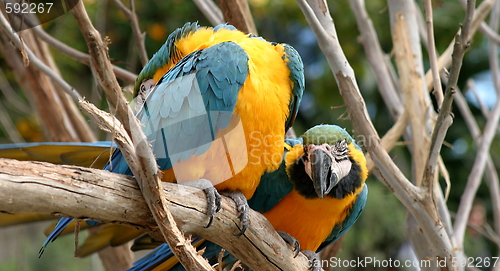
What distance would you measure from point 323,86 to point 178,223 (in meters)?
2.25

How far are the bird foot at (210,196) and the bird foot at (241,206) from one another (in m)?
0.09

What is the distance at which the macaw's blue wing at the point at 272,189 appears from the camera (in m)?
1.92

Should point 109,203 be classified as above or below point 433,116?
above

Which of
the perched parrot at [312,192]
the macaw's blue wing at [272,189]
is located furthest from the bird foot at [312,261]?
the macaw's blue wing at [272,189]

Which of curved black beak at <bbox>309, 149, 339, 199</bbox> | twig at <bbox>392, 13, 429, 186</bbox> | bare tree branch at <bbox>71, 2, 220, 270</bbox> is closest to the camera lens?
bare tree branch at <bbox>71, 2, 220, 270</bbox>

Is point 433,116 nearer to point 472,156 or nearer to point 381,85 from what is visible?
point 381,85

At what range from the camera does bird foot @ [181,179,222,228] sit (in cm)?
145

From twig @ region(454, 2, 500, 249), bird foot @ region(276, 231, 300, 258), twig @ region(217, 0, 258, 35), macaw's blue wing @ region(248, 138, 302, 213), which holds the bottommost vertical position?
twig @ region(454, 2, 500, 249)

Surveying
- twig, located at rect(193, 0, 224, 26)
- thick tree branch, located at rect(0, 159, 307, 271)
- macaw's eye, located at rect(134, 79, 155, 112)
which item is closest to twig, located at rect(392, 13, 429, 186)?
thick tree branch, located at rect(0, 159, 307, 271)

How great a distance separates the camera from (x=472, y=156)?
3621 mm

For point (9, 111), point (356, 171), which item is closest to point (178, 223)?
point (356, 171)

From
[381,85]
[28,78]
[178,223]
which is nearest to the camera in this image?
[178,223]

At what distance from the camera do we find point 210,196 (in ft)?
4.84

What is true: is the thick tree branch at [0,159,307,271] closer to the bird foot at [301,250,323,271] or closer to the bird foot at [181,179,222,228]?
the bird foot at [181,179,222,228]
